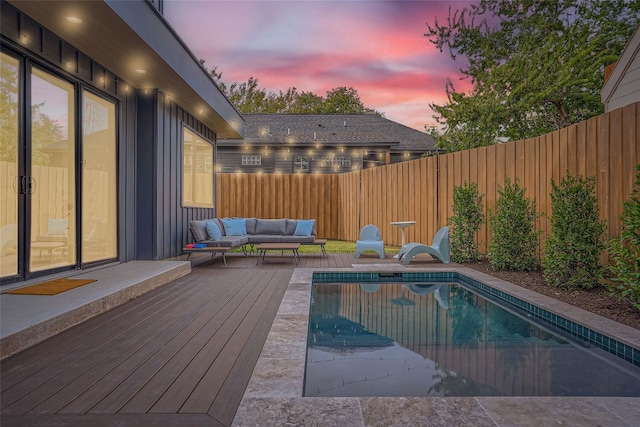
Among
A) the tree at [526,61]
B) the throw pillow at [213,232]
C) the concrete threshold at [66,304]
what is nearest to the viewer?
the concrete threshold at [66,304]

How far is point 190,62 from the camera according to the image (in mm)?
5734

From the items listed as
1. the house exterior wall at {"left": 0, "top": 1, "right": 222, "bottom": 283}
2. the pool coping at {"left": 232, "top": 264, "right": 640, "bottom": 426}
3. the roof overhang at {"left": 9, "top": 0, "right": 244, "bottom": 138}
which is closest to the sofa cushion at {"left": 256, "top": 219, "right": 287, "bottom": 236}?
the house exterior wall at {"left": 0, "top": 1, "right": 222, "bottom": 283}

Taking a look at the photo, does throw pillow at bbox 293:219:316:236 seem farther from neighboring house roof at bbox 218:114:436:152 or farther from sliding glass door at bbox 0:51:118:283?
neighboring house roof at bbox 218:114:436:152

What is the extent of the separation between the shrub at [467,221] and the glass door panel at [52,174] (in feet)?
18.7

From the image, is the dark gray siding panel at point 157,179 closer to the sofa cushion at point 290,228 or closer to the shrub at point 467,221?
the sofa cushion at point 290,228

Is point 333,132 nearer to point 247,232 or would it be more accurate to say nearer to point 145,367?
point 247,232

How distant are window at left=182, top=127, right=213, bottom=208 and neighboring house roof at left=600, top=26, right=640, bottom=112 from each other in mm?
7625

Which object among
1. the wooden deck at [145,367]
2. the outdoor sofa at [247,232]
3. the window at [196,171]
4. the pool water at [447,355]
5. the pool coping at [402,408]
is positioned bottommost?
the pool water at [447,355]

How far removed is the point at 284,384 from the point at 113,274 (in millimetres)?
3409

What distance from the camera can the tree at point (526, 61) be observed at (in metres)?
10.3

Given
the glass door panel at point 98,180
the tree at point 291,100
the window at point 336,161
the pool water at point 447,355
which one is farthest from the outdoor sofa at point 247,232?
the tree at point 291,100

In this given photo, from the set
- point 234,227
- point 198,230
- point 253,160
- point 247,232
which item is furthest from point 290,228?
point 253,160

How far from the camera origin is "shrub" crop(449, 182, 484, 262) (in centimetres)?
642

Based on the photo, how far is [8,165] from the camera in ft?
11.8
